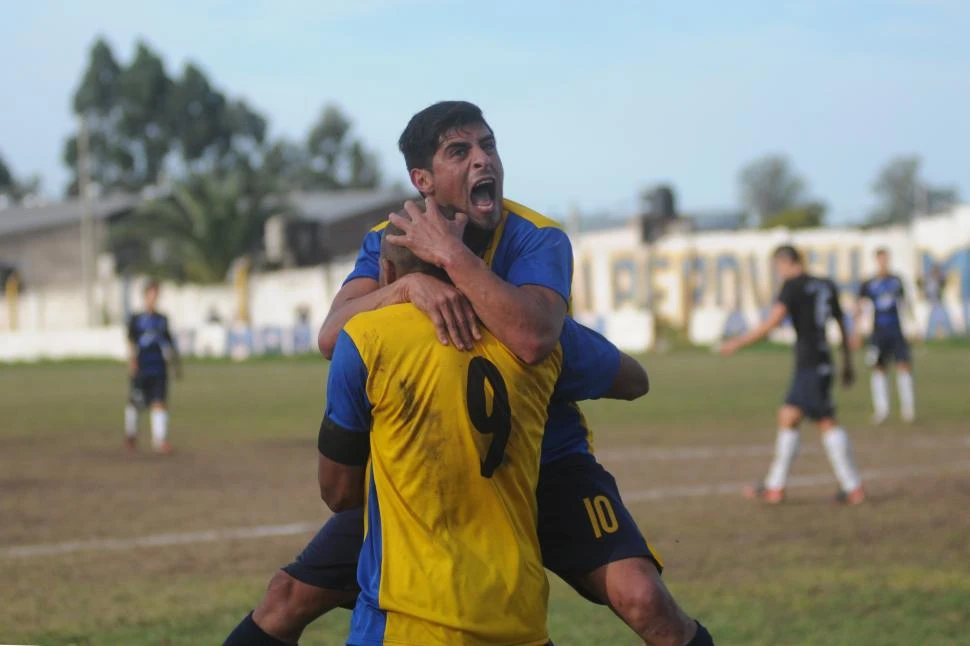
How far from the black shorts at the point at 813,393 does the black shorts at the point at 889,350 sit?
27.5 feet

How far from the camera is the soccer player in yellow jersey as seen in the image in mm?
3541

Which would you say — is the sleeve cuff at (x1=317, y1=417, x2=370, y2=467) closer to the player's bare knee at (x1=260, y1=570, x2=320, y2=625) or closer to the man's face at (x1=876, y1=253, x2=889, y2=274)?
the player's bare knee at (x1=260, y1=570, x2=320, y2=625)

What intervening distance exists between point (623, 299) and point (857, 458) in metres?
36.1

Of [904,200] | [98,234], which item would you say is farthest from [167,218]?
[904,200]

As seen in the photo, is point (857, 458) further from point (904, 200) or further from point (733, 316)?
point (904, 200)

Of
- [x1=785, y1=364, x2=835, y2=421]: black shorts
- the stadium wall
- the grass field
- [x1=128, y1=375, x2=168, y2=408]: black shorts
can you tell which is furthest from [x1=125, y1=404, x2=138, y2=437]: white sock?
the stadium wall

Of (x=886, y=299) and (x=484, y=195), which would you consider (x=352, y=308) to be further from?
(x=886, y=299)

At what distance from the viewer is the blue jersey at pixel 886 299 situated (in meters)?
19.9

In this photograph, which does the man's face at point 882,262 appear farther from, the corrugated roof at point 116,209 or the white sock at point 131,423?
the corrugated roof at point 116,209

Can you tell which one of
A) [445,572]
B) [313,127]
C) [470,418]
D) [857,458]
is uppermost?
[313,127]

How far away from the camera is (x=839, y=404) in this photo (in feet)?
73.8

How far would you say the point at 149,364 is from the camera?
58.6 feet

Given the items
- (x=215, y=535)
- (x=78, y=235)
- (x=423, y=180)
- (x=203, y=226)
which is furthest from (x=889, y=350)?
(x=78, y=235)

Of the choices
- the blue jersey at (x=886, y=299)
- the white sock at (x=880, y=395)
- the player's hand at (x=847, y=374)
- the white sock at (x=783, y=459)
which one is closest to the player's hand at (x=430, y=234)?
the white sock at (x=783, y=459)
